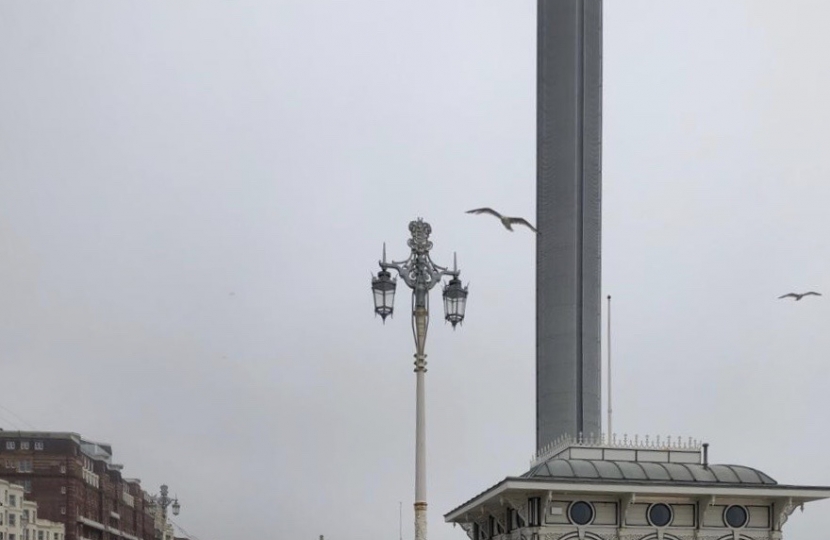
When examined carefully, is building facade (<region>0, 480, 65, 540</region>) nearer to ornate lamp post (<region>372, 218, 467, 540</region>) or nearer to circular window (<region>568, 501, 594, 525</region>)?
circular window (<region>568, 501, 594, 525</region>)

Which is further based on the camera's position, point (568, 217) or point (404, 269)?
point (568, 217)

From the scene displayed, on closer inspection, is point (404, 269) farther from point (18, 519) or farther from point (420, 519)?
point (18, 519)

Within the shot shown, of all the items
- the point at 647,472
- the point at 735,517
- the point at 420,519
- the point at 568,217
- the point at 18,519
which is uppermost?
the point at 568,217

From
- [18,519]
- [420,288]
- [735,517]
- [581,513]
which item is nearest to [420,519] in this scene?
[420,288]

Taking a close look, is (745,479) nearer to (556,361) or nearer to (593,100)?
(556,361)

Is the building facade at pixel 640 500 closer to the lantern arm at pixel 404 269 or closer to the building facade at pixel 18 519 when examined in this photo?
the lantern arm at pixel 404 269

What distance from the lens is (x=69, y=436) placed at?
194500mm

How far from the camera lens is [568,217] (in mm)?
100062

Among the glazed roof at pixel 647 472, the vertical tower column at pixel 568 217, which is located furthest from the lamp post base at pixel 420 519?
the vertical tower column at pixel 568 217

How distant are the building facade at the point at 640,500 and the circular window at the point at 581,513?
0.03 metres

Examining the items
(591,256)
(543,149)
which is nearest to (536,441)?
(591,256)

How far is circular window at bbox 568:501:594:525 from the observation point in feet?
130

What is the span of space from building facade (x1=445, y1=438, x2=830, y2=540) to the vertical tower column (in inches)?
2102

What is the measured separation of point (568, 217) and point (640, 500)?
6121 centimetres
